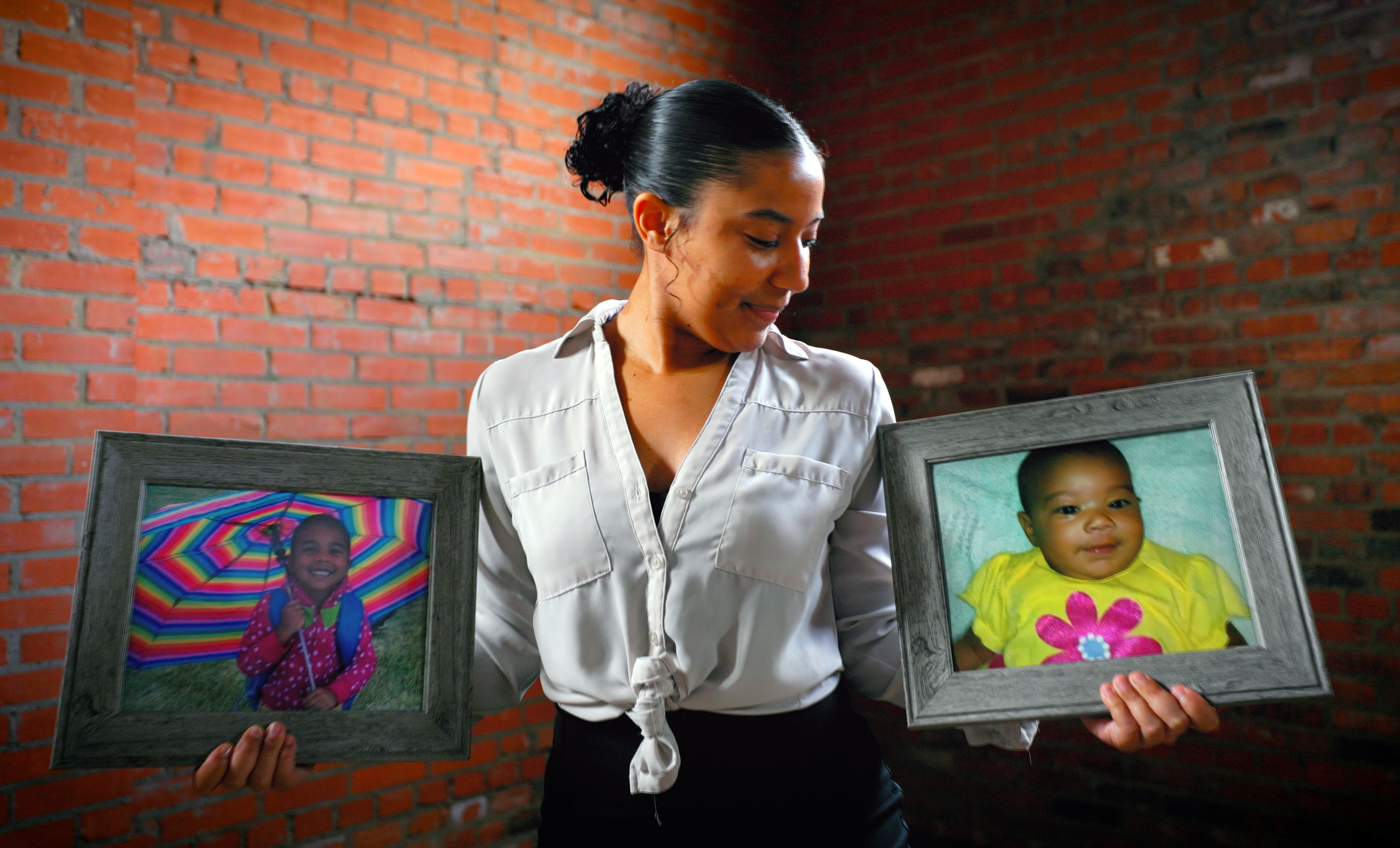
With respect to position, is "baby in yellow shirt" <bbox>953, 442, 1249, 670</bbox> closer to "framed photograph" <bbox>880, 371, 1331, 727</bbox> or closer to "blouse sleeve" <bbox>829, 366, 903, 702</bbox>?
"framed photograph" <bbox>880, 371, 1331, 727</bbox>

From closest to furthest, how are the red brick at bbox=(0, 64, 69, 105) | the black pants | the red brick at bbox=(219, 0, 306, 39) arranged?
the black pants < the red brick at bbox=(0, 64, 69, 105) < the red brick at bbox=(219, 0, 306, 39)

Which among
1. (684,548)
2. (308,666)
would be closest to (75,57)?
(308,666)

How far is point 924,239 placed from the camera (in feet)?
10.9

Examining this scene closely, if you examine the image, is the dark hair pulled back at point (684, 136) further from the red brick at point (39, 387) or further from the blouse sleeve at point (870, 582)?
the red brick at point (39, 387)

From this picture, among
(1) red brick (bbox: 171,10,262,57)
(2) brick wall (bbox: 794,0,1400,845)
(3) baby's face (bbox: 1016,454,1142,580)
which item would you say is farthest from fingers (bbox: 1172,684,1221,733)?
(1) red brick (bbox: 171,10,262,57)

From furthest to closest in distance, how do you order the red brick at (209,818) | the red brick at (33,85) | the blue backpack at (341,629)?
the red brick at (209,818), the red brick at (33,85), the blue backpack at (341,629)

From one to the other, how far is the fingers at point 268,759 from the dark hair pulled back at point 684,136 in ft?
2.97

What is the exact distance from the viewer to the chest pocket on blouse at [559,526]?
1.30m

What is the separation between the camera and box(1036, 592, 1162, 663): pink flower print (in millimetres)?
1136

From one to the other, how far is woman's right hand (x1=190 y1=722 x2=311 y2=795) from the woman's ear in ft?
2.80

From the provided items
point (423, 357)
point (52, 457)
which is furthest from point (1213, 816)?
point (52, 457)

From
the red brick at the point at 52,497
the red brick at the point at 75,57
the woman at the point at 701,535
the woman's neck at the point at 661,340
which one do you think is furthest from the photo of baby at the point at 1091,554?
the red brick at the point at 75,57

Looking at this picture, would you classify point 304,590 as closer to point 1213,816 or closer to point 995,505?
point 995,505

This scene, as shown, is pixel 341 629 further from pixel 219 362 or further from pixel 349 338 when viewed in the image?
pixel 349 338
